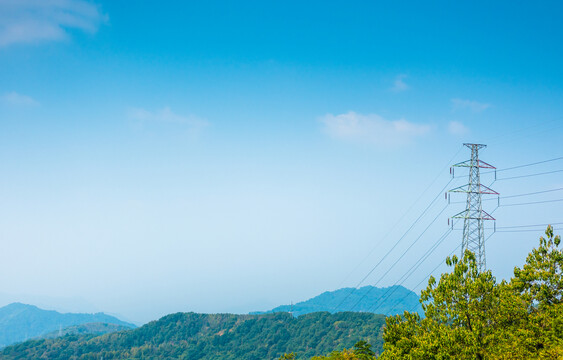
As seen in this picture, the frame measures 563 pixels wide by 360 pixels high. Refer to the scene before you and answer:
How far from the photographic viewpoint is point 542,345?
81.8 feet

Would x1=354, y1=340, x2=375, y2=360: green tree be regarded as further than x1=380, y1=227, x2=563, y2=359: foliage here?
Yes

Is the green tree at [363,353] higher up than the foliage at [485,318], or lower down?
lower down

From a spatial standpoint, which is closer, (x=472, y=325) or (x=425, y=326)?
(x=472, y=325)

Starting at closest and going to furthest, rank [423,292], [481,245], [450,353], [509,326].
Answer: [450,353]
[509,326]
[423,292]
[481,245]

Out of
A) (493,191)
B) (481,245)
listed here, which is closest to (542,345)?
(481,245)

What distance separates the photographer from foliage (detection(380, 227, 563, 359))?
78.8ft

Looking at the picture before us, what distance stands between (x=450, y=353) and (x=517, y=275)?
8.30m

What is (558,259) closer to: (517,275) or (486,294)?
(517,275)

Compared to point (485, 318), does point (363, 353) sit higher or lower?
lower

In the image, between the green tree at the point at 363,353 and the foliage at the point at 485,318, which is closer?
the foliage at the point at 485,318

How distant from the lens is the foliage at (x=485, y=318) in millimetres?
24031

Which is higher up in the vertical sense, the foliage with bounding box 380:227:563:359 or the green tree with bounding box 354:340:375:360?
the foliage with bounding box 380:227:563:359

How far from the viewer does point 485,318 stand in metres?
26.3

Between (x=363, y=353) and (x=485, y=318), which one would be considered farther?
(x=363, y=353)
